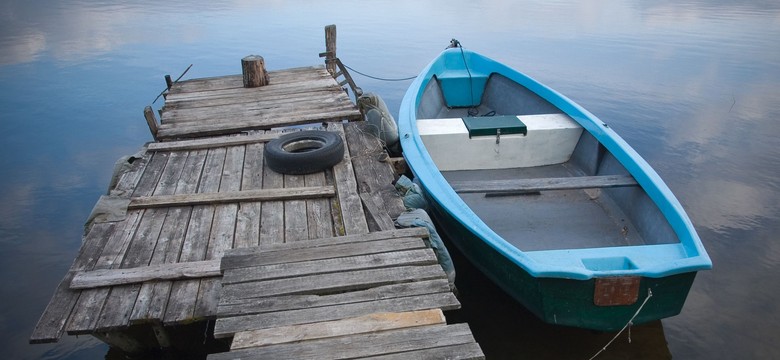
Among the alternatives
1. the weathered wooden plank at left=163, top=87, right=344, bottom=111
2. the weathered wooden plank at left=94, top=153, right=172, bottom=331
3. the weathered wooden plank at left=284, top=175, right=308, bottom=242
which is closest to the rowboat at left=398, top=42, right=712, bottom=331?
the weathered wooden plank at left=284, top=175, right=308, bottom=242

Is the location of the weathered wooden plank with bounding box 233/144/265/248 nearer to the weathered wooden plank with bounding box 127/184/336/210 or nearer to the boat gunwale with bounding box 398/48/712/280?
the weathered wooden plank with bounding box 127/184/336/210

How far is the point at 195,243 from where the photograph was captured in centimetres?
452

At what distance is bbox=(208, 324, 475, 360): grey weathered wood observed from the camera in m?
2.81

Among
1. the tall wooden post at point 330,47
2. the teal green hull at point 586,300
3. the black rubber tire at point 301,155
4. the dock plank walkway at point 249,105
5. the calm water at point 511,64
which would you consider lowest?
the calm water at point 511,64

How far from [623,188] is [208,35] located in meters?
21.4

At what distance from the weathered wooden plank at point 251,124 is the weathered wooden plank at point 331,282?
453 cm

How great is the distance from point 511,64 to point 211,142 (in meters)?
13.6

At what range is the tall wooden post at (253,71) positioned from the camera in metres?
9.35

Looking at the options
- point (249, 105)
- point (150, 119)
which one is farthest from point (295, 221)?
point (249, 105)

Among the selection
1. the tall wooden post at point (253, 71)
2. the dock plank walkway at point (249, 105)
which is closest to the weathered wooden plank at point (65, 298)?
the dock plank walkway at point (249, 105)

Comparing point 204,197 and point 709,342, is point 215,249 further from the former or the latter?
point 709,342

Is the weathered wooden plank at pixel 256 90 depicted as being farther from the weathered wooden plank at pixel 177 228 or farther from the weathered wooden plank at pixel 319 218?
the weathered wooden plank at pixel 319 218

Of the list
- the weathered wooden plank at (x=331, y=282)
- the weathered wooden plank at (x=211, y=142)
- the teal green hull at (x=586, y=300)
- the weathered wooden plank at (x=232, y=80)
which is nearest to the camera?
the weathered wooden plank at (x=331, y=282)

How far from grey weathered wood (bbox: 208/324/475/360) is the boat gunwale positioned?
138 cm
